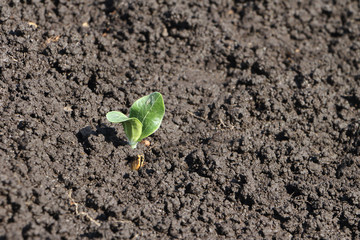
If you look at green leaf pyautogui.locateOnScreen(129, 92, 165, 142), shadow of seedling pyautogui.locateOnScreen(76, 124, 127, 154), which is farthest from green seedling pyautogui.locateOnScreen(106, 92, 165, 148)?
shadow of seedling pyautogui.locateOnScreen(76, 124, 127, 154)

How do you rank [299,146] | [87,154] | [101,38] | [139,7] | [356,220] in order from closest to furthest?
[356,220] < [87,154] < [299,146] < [101,38] < [139,7]

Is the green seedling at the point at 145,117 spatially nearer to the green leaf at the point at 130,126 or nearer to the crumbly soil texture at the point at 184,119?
the green leaf at the point at 130,126

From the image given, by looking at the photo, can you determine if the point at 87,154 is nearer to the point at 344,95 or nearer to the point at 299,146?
the point at 299,146

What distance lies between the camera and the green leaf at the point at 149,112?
287cm

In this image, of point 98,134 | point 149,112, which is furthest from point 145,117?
point 98,134

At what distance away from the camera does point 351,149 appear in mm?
3211

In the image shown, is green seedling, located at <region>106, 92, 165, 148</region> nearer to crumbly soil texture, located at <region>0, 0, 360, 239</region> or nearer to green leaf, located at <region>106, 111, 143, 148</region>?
green leaf, located at <region>106, 111, 143, 148</region>

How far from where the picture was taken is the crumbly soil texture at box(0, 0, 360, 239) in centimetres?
262

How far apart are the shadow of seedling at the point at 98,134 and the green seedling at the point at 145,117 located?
0.12 metres

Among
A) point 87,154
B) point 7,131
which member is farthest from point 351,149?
point 7,131

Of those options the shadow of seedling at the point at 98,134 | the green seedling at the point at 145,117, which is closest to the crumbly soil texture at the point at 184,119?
the shadow of seedling at the point at 98,134

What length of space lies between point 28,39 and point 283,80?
2079 mm

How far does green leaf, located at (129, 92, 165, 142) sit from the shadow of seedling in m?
0.19

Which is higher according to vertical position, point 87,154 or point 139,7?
point 139,7
